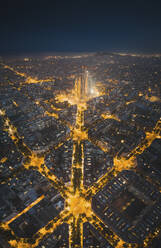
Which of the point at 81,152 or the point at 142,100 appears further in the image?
the point at 142,100

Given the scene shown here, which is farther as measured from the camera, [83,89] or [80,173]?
[83,89]

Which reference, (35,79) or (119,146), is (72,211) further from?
(35,79)

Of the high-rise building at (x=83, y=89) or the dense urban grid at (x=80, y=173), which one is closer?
the dense urban grid at (x=80, y=173)

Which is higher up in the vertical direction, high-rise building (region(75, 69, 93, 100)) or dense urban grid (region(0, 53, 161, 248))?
high-rise building (region(75, 69, 93, 100))

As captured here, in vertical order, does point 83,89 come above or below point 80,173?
above

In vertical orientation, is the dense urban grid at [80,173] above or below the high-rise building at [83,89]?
below

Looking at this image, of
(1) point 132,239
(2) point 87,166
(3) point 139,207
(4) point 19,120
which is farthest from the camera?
(4) point 19,120

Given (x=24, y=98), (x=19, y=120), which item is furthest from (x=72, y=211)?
(x=24, y=98)

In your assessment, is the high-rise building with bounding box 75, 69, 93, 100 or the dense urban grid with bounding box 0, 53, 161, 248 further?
the high-rise building with bounding box 75, 69, 93, 100
